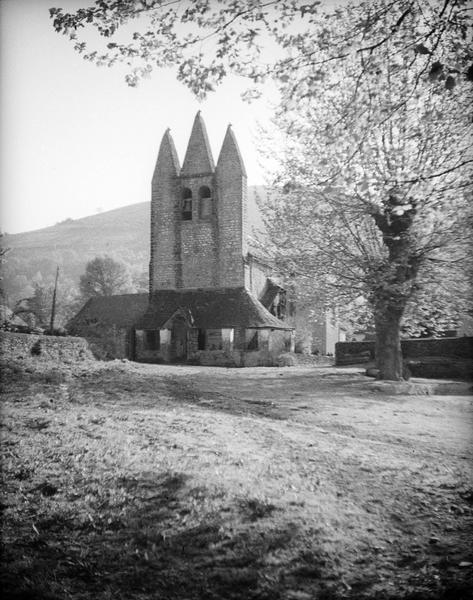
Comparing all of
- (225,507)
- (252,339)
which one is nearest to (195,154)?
(252,339)

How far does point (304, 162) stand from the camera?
1717 centimetres

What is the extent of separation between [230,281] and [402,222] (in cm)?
1704

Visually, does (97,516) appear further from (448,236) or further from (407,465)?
(448,236)

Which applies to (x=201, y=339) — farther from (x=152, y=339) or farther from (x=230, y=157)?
(x=230, y=157)

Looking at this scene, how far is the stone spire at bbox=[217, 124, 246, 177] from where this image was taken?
31.6 meters

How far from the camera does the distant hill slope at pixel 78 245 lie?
11806 centimetres

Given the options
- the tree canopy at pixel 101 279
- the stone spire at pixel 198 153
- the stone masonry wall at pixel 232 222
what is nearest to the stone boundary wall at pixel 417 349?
the stone masonry wall at pixel 232 222

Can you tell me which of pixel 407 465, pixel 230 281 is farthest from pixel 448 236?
pixel 230 281

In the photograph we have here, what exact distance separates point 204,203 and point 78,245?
122 metres

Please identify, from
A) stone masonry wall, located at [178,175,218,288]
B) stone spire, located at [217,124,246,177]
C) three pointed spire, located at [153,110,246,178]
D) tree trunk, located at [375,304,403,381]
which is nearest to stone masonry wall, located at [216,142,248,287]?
stone spire, located at [217,124,246,177]

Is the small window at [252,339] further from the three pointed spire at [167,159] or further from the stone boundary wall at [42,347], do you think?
the three pointed spire at [167,159]

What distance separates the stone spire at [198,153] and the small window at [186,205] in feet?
5.04

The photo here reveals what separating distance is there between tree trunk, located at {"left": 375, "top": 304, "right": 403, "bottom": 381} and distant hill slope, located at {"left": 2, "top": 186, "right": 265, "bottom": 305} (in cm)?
8281

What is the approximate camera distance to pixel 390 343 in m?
16.9
